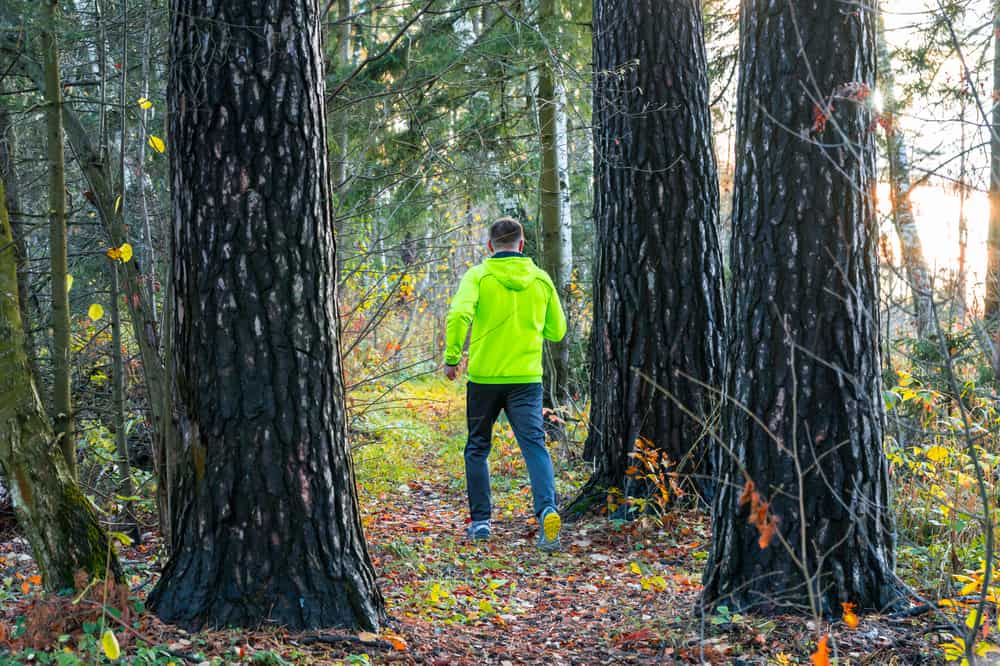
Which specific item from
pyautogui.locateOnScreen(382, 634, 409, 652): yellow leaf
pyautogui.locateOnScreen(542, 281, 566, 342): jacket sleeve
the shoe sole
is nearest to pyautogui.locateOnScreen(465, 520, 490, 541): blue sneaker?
the shoe sole

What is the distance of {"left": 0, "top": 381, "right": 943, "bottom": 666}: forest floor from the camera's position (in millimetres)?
3389

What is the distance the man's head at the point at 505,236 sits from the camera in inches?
239

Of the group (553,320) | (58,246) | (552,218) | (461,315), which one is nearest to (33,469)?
(58,246)

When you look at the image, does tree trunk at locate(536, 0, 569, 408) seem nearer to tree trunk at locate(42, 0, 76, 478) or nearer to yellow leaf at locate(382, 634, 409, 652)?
tree trunk at locate(42, 0, 76, 478)

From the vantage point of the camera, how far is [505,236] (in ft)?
19.9

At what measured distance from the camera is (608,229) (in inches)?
243

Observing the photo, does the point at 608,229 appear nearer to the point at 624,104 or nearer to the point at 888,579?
the point at 624,104

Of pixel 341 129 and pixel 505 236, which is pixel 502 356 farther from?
pixel 341 129

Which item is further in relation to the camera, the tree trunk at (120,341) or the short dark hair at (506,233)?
the short dark hair at (506,233)

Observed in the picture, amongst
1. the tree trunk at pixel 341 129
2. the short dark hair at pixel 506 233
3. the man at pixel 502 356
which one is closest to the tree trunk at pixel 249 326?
the tree trunk at pixel 341 129

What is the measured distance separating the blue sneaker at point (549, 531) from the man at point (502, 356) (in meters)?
0.05

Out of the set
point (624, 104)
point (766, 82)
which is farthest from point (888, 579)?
point (624, 104)

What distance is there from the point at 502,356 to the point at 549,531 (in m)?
1.24

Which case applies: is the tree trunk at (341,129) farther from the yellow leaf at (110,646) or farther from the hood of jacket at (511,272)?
the yellow leaf at (110,646)
